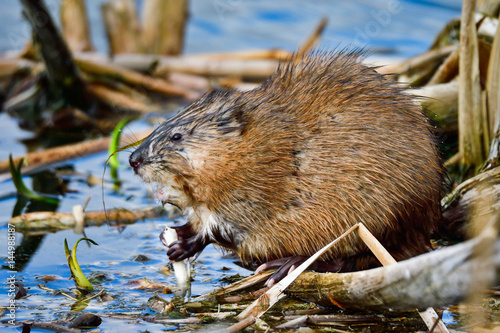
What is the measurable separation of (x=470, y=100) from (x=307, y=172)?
1590mm

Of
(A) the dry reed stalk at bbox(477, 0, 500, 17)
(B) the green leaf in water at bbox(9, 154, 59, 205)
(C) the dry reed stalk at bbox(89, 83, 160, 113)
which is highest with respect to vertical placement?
(C) the dry reed stalk at bbox(89, 83, 160, 113)

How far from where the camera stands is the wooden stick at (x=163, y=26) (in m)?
9.41

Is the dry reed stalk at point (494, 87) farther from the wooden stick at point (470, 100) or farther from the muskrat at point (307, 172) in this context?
the muskrat at point (307, 172)

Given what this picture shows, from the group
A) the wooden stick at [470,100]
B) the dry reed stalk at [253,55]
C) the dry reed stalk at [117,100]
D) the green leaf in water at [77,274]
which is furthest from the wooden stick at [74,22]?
the green leaf in water at [77,274]

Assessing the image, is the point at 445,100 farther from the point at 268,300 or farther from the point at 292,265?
the point at 268,300

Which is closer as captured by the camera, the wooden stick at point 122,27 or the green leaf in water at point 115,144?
the green leaf in water at point 115,144

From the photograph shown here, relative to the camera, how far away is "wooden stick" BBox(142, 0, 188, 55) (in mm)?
9414

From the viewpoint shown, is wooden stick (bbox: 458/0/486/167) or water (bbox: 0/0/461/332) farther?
wooden stick (bbox: 458/0/486/167)

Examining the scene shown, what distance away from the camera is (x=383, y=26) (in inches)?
456

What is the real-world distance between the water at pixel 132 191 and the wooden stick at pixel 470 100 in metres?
0.64

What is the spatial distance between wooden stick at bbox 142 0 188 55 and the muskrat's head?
20.7 feet

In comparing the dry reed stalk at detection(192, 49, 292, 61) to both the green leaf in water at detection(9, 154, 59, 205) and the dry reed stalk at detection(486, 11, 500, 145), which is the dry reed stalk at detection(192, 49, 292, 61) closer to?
the dry reed stalk at detection(486, 11, 500, 145)

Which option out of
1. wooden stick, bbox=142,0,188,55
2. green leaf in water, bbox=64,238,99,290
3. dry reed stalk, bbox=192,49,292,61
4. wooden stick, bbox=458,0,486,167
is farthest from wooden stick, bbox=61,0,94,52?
green leaf in water, bbox=64,238,99,290

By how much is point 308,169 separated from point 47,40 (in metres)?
3.91
